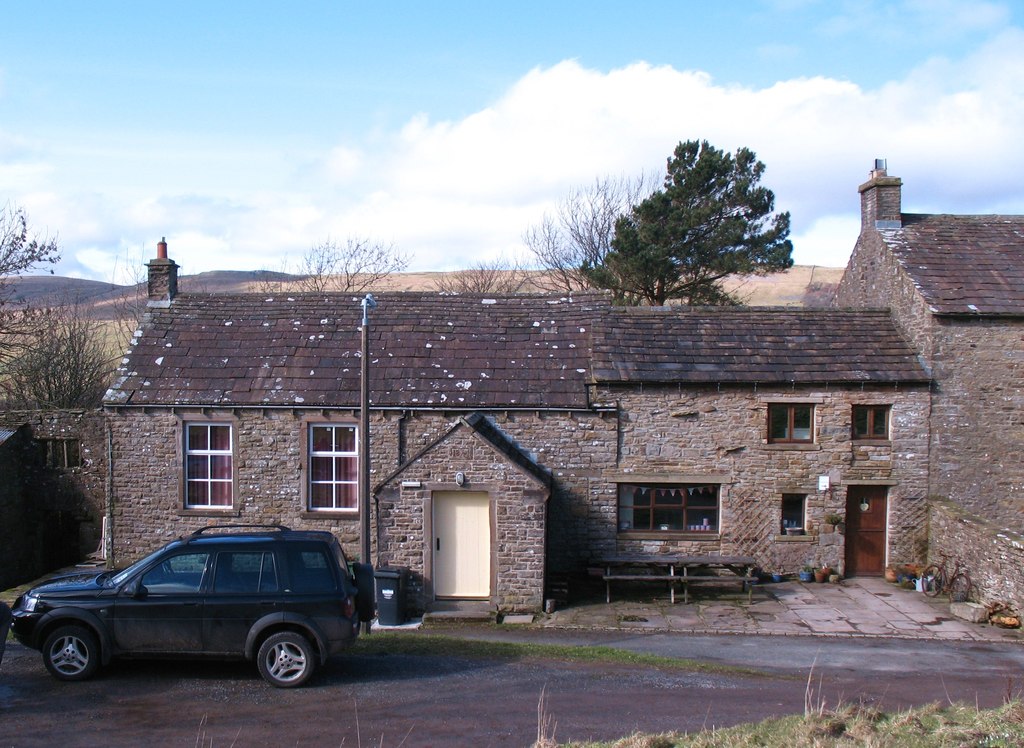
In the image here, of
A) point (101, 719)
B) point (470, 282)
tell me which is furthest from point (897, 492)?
point (470, 282)

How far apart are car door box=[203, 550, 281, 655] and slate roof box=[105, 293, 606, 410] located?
25.4ft

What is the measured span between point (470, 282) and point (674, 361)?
39.4 meters

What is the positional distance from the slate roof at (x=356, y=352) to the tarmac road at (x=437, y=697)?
7.11 m

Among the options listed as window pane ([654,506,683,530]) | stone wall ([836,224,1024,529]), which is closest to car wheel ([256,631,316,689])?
window pane ([654,506,683,530])

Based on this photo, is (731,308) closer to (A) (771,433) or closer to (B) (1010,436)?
(A) (771,433)

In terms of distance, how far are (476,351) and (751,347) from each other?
6.41 meters

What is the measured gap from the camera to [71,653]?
10359mm

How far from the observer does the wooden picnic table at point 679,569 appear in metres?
16.9

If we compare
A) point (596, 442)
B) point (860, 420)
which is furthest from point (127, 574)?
point (860, 420)

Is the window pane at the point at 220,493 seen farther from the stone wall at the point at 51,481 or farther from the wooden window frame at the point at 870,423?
the wooden window frame at the point at 870,423

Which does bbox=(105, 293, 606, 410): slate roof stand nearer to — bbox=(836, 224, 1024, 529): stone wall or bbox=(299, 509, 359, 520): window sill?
bbox=(299, 509, 359, 520): window sill

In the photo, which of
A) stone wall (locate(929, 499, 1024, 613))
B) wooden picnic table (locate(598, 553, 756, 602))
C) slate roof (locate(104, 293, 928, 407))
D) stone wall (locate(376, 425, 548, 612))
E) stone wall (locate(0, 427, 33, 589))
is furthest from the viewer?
stone wall (locate(0, 427, 33, 589))

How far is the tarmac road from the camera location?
8.98 m

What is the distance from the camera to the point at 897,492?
60.7 ft
